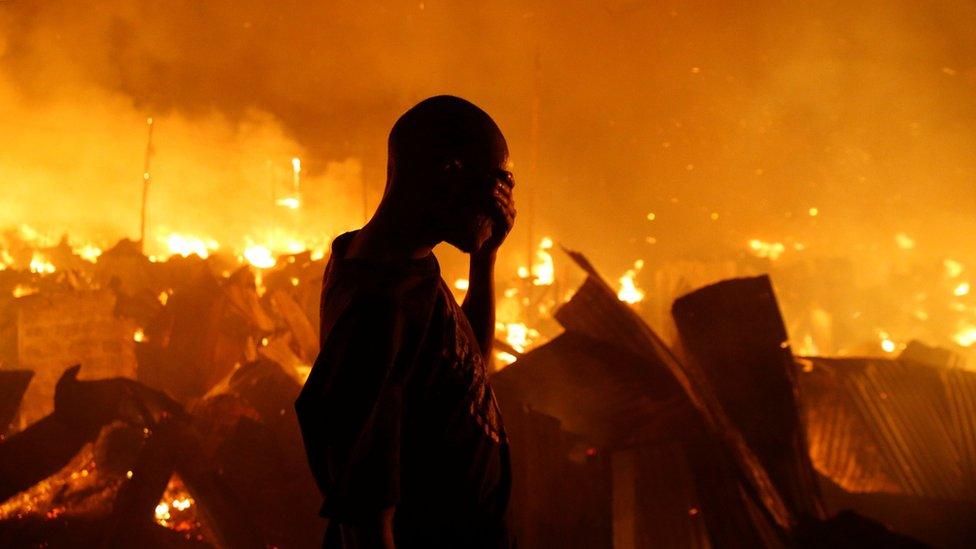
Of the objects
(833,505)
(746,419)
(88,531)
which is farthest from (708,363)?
(88,531)

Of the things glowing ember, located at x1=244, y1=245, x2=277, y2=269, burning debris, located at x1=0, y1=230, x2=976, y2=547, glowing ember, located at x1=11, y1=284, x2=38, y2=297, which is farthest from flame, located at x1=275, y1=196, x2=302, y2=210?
burning debris, located at x1=0, y1=230, x2=976, y2=547

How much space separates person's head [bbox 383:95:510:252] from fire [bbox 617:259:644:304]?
12.4 meters

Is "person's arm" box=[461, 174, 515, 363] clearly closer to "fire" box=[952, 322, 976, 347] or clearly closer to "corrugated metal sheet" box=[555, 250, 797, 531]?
"corrugated metal sheet" box=[555, 250, 797, 531]

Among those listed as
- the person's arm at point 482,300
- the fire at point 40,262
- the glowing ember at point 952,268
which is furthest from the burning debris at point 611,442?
the glowing ember at point 952,268

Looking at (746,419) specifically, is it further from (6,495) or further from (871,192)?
(871,192)

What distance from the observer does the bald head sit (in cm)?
109

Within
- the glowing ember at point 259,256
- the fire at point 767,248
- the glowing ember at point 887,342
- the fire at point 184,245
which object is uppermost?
the fire at point 184,245

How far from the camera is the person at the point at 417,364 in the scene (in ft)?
3.05

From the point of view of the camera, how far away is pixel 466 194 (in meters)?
1.09

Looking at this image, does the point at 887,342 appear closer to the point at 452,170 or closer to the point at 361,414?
the point at 452,170

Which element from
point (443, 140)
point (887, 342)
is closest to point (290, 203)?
point (887, 342)

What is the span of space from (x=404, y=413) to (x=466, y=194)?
0.41 meters

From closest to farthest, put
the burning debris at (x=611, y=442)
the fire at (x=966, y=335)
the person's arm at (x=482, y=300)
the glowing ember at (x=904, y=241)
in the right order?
the person's arm at (x=482, y=300)
the burning debris at (x=611, y=442)
the fire at (x=966, y=335)
the glowing ember at (x=904, y=241)

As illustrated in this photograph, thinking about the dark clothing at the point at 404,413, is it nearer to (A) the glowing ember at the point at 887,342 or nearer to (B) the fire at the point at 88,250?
(A) the glowing ember at the point at 887,342
